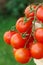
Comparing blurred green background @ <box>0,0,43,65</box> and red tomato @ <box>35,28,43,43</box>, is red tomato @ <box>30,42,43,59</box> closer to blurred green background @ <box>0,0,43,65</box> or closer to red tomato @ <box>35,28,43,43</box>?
red tomato @ <box>35,28,43,43</box>

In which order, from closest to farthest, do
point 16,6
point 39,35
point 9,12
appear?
1. point 39,35
2. point 16,6
3. point 9,12

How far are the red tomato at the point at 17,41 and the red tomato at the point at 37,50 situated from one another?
4 cm

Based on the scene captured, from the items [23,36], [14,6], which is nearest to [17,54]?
[23,36]

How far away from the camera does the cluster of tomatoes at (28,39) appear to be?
0.89 metres

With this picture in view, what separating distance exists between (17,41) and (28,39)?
1.4 inches

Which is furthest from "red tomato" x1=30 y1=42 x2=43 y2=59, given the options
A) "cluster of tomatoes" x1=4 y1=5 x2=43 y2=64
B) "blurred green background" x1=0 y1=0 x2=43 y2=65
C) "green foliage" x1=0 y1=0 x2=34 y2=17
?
"green foliage" x1=0 y1=0 x2=34 y2=17

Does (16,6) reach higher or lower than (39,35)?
lower

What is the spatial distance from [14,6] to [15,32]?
2.81 m

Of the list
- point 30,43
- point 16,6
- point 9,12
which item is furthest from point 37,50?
point 9,12

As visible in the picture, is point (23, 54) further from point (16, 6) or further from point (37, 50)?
point (16, 6)

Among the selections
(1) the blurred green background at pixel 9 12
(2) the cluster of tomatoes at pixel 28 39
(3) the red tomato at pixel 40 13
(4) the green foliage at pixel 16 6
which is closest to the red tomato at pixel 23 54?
(2) the cluster of tomatoes at pixel 28 39

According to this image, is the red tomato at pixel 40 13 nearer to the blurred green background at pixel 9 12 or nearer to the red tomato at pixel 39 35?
the red tomato at pixel 39 35

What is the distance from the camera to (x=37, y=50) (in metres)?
0.90

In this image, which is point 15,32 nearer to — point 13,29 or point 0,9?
point 13,29
